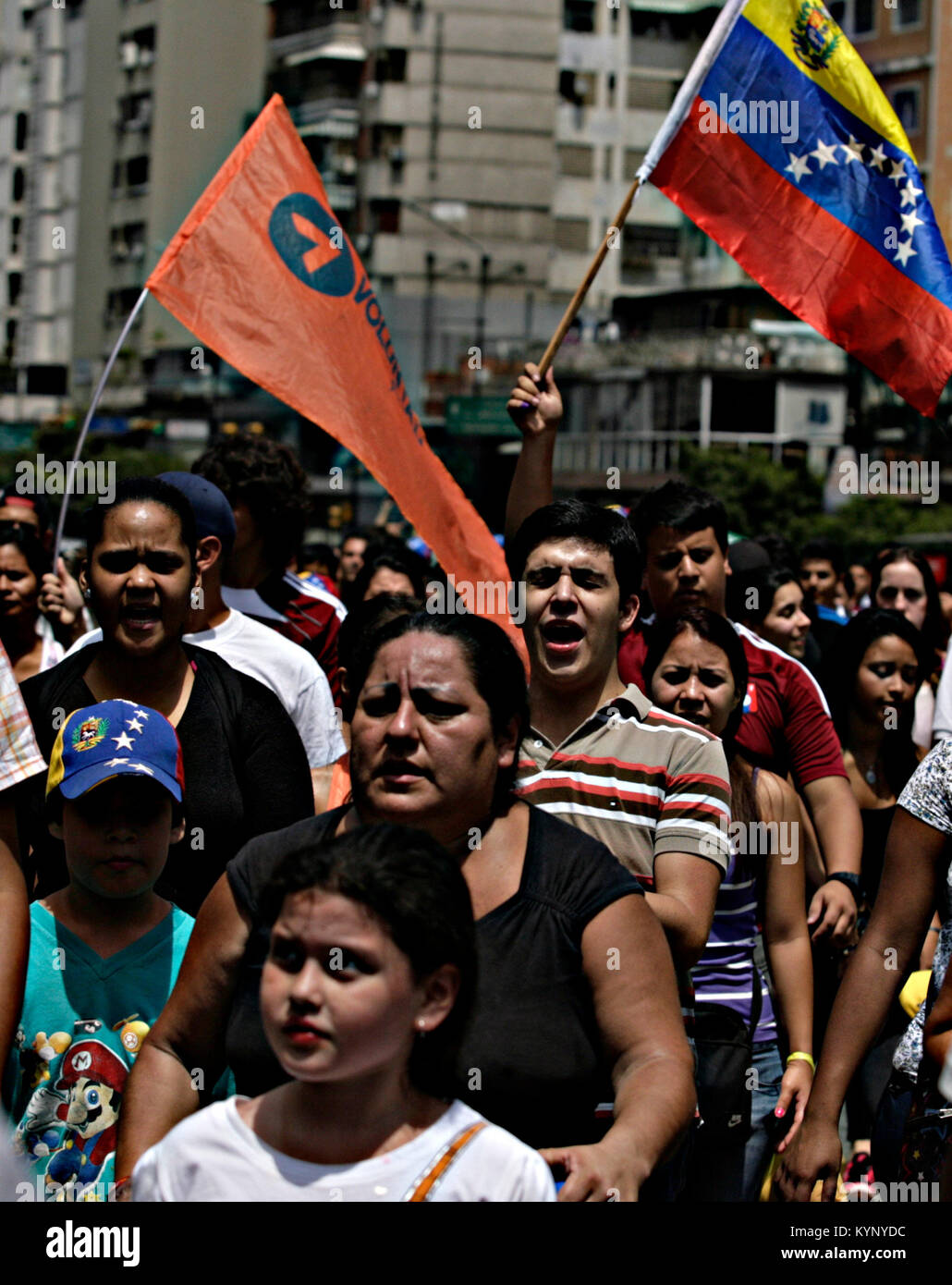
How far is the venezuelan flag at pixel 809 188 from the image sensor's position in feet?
19.3

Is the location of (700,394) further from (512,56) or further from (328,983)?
(328,983)

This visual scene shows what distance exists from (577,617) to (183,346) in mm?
71136

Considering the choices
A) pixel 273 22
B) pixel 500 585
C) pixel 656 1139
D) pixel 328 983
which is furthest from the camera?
pixel 273 22

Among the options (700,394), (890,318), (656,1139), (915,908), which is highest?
(700,394)

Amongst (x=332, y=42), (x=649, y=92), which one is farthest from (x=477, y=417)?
(x=649, y=92)

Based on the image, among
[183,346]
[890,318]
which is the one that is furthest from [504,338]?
[890,318]

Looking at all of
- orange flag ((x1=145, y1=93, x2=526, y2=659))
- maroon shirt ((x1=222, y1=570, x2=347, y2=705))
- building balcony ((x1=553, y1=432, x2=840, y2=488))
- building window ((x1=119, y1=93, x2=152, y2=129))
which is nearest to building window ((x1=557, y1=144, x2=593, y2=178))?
building balcony ((x1=553, y1=432, x2=840, y2=488))

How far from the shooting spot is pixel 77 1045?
3.45 metres

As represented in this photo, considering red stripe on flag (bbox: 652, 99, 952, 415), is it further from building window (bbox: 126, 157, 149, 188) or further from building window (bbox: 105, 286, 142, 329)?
building window (bbox: 126, 157, 149, 188)

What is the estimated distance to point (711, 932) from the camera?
443 cm

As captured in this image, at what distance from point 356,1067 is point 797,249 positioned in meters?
4.14

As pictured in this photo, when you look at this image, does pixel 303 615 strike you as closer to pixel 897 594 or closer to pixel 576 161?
pixel 897 594

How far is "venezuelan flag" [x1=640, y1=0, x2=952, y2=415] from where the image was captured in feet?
19.3

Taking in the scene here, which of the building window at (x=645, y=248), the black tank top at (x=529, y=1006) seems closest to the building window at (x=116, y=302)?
the building window at (x=645, y=248)
